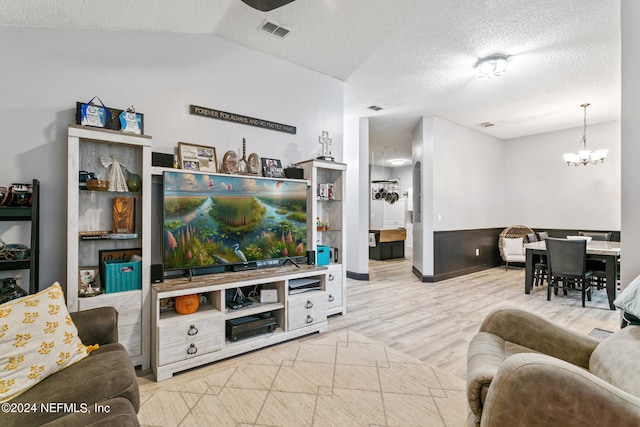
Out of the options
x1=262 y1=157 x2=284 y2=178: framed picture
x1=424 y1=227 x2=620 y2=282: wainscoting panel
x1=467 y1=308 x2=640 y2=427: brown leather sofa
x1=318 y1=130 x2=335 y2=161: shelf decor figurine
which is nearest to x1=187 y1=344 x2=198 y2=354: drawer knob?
x1=262 y1=157 x2=284 y2=178: framed picture

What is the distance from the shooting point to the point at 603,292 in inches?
194

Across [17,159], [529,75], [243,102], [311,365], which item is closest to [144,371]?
[311,365]

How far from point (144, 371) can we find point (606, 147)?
810 centimetres

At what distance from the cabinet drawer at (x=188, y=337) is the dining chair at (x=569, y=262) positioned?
4.41 meters

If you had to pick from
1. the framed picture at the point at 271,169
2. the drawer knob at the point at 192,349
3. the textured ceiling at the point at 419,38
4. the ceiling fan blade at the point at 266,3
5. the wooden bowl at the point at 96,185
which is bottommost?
the drawer knob at the point at 192,349

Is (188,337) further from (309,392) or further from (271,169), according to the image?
(271,169)

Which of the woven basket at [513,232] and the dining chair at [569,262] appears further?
the woven basket at [513,232]

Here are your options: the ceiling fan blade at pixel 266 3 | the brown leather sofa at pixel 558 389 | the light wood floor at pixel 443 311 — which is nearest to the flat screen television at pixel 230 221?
the light wood floor at pixel 443 311

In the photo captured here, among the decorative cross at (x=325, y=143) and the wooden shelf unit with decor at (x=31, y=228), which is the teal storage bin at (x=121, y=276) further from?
the decorative cross at (x=325, y=143)

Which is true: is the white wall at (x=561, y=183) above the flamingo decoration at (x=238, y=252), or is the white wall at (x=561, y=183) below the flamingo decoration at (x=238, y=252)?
above

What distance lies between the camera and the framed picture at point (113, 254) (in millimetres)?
2359

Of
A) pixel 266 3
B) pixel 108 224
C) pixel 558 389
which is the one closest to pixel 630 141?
pixel 558 389

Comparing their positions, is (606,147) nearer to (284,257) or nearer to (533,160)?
(533,160)

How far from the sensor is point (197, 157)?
2.85 m
